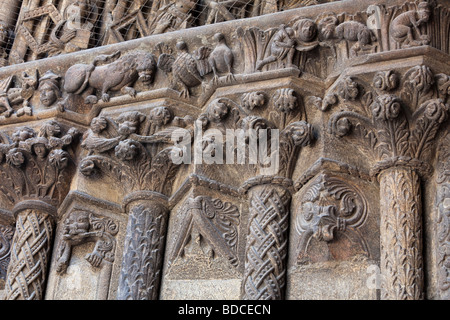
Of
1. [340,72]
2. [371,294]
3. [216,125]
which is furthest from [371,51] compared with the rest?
[371,294]

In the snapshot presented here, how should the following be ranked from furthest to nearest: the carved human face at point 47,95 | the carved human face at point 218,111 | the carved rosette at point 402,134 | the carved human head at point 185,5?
the carved human head at point 185,5 → the carved human face at point 47,95 → the carved human face at point 218,111 → the carved rosette at point 402,134

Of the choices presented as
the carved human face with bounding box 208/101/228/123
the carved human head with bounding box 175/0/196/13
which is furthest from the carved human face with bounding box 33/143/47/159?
the carved human head with bounding box 175/0/196/13

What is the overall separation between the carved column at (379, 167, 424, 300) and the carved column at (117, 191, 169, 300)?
1.15m

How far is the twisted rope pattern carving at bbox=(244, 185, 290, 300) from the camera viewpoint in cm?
432

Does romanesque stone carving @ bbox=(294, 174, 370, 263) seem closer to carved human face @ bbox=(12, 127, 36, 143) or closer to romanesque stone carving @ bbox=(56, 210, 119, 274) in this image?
romanesque stone carving @ bbox=(56, 210, 119, 274)

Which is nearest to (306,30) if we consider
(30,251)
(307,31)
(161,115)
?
(307,31)

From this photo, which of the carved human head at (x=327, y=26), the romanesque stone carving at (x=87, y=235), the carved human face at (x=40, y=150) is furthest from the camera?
the carved human face at (x=40, y=150)

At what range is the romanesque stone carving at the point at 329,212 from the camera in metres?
4.34

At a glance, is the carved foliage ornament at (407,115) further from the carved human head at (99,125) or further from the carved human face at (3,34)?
the carved human face at (3,34)

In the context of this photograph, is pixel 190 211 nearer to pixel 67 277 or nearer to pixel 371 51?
pixel 67 277

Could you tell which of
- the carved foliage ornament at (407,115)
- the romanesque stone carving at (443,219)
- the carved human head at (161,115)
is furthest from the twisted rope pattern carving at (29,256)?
the romanesque stone carving at (443,219)

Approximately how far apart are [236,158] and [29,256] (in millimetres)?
1214

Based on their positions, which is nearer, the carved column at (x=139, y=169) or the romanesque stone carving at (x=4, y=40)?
Answer: the carved column at (x=139, y=169)
